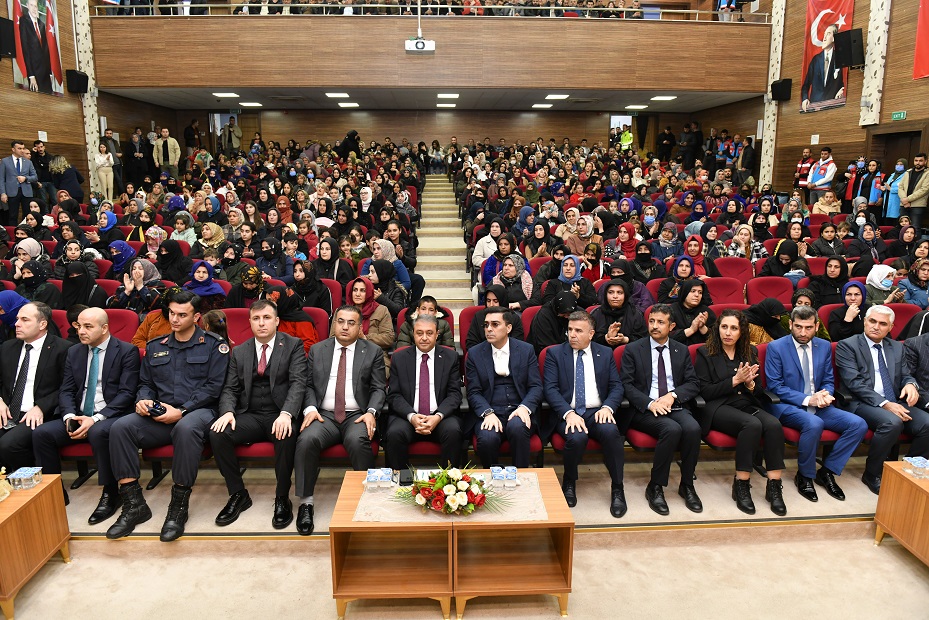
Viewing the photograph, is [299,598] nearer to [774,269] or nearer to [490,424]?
[490,424]

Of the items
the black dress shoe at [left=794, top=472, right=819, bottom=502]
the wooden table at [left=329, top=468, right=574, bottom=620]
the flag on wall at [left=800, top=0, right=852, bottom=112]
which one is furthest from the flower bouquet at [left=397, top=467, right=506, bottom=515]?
the flag on wall at [left=800, top=0, right=852, bottom=112]

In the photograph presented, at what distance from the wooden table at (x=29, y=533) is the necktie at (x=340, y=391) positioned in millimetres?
1330

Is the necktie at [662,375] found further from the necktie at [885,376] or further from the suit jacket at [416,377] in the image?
the necktie at [885,376]

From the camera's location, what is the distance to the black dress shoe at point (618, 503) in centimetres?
324

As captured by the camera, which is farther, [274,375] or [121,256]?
[121,256]

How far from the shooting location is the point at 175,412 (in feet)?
10.7

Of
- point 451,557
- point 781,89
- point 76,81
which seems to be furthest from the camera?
point 781,89

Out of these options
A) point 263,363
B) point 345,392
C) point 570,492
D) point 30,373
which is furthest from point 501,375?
point 30,373

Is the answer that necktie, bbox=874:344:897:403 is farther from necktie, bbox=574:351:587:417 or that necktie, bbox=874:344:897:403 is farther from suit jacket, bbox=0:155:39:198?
suit jacket, bbox=0:155:39:198

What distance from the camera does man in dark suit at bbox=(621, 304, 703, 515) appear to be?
10.9ft

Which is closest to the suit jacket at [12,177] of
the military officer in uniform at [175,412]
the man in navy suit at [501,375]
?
the military officer in uniform at [175,412]

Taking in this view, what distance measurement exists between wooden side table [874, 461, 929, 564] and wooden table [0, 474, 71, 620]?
397 centimetres

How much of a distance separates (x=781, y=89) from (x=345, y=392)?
10.5 m

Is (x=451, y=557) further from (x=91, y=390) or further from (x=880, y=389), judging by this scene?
(x=880, y=389)
